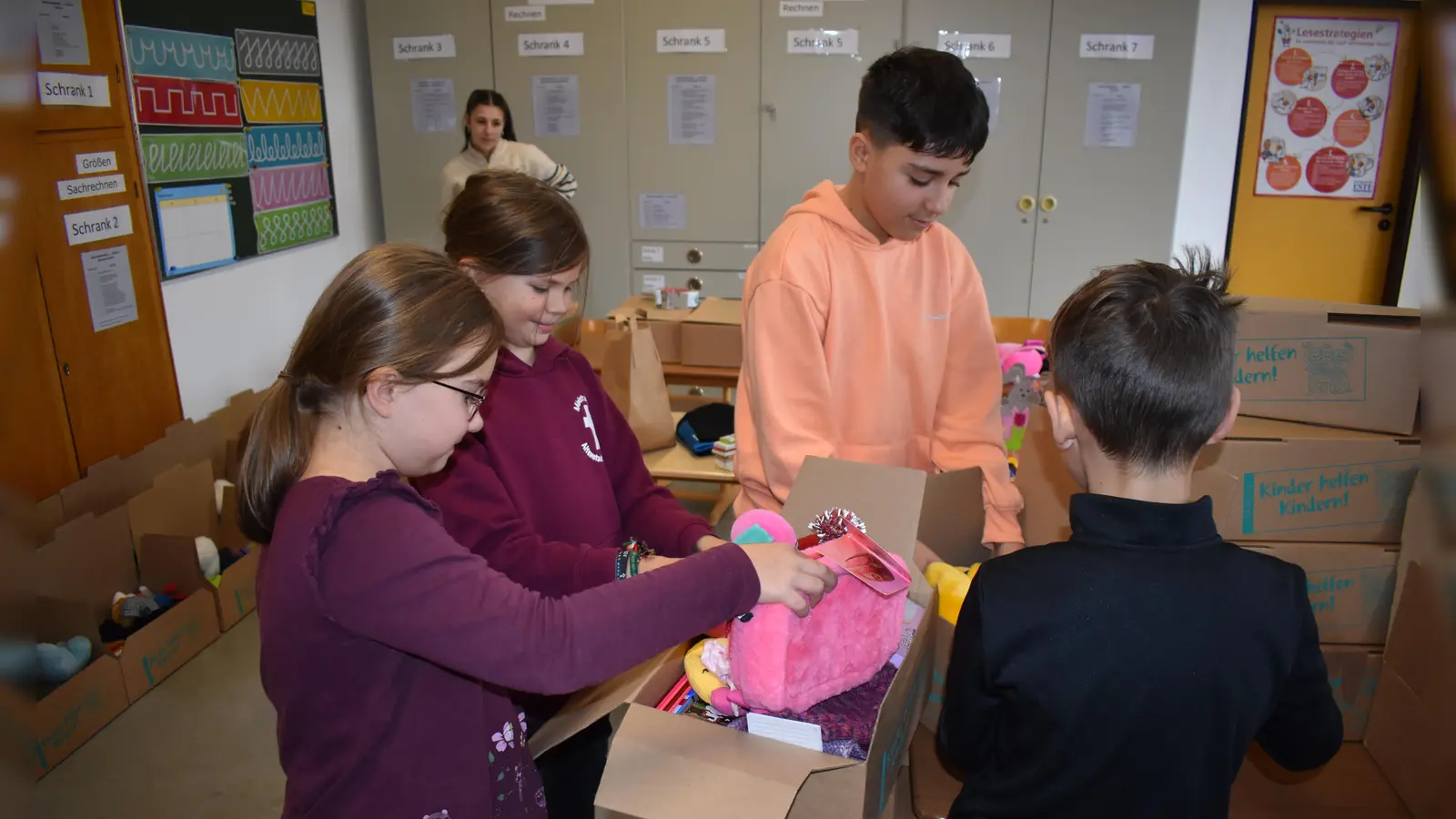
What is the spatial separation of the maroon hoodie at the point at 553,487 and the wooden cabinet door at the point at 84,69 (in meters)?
2.12

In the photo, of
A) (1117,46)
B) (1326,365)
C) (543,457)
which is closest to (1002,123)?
(1117,46)

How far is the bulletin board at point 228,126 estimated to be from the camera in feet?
9.55

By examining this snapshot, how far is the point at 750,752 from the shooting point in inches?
33.4

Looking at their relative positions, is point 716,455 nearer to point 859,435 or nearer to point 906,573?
point 859,435

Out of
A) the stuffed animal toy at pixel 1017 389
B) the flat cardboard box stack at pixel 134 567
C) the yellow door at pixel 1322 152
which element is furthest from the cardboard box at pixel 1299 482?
the yellow door at pixel 1322 152

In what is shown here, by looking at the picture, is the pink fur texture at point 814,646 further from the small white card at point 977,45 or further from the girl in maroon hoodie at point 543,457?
the small white card at point 977,45

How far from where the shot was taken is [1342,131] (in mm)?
Result: 4117

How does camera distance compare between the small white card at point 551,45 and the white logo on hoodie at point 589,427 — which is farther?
the small white card at point 551,45

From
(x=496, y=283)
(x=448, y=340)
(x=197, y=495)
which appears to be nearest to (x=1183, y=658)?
(x=448, y=340)

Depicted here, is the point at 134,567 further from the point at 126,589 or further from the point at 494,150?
the point at 494,150

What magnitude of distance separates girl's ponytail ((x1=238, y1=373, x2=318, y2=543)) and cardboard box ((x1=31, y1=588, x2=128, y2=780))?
1.58 metres

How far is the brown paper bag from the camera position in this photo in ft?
7.62

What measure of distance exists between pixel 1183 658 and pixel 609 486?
78 centimetres

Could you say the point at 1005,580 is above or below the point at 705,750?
above
